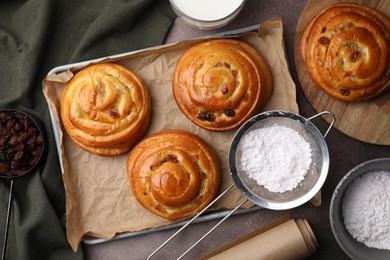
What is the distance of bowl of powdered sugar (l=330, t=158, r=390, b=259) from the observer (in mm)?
3207

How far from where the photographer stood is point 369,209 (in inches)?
128

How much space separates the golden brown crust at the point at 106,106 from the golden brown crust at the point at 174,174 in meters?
0.16

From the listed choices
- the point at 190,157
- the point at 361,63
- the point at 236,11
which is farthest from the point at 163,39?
the point at 361,63

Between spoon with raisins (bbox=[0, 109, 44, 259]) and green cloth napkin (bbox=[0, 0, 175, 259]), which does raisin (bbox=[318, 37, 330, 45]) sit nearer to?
green cloth napkin (bbox=[0, 0, 175, 259])

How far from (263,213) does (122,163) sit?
3.13ft

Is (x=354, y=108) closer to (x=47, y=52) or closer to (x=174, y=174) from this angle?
(x=174, y=174)

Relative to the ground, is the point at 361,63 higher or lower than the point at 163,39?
higher

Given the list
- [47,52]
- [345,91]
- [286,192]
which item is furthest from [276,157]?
[47,52]

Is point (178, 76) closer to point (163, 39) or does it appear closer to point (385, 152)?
point (163, 39)

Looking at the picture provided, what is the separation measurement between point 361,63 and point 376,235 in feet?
3.39

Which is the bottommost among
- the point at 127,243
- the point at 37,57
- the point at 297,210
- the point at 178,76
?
the point at 127,243

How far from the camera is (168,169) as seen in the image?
128 inches

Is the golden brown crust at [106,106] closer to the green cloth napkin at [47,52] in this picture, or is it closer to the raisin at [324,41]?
the green cloth napkin at [47,52]

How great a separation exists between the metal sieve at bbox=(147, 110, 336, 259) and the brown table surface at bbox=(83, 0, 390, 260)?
203 millimetres
